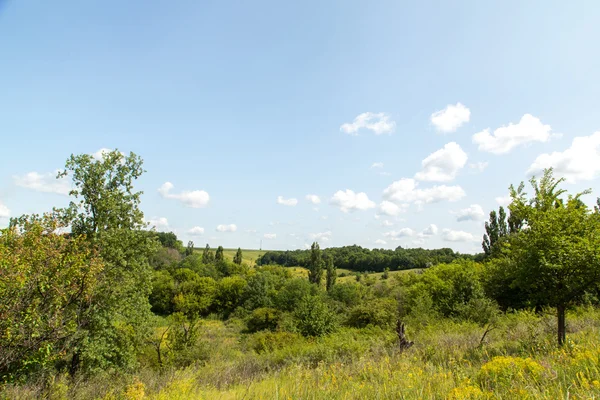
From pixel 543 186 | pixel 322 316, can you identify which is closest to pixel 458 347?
pixel 543 186

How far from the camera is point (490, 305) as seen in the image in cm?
2209

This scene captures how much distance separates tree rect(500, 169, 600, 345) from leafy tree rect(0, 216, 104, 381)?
1133cm

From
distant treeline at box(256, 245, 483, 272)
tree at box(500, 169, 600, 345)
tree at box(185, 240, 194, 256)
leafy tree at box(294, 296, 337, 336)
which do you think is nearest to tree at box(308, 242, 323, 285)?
distant treeline at box(256, 245, 483, 272)

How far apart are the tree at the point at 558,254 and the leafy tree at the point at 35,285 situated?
37.2 feet

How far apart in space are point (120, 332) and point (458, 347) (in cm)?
1238

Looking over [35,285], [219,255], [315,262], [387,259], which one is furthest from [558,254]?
[387,259]

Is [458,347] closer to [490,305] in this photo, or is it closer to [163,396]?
[163,396]

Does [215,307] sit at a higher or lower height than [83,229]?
lower

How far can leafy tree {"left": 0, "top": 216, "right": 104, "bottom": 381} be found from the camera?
5.21 m

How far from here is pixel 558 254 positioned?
25.5ft

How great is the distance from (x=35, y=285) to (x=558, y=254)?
1200 cm

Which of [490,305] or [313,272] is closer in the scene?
[490,305]

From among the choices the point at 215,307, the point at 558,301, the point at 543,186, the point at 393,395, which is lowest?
the point at 215,307

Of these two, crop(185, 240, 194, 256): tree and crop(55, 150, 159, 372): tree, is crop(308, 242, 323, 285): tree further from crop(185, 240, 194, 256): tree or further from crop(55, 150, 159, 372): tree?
crop(185, 240, 194, 256): tree
